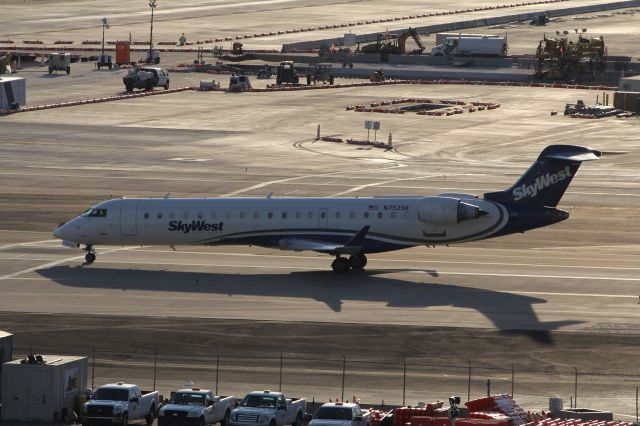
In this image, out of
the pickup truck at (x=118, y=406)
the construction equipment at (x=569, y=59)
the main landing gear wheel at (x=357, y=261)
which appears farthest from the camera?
the construction equipment at (x=569, y=59)

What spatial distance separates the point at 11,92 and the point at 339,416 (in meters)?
94.8

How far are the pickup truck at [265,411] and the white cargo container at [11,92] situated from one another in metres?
91.1

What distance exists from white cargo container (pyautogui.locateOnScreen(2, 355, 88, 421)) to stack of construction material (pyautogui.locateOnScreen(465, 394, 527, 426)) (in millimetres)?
12078

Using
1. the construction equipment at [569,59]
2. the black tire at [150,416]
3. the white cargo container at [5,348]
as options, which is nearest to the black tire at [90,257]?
the white cargo container at [5,348]

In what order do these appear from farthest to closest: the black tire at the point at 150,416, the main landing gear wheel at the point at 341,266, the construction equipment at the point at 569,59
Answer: the construction equipment at the point at 569,59 < the main landing gear wheel at the point at 341,266 < the black tire at the point at 150,416

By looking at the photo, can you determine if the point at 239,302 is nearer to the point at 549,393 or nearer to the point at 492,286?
the point at 492,286

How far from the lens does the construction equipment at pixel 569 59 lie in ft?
537

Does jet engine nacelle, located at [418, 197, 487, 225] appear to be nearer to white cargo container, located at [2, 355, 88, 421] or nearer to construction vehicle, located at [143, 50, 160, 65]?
white cargo container, located at [2, 355, 88, 421]

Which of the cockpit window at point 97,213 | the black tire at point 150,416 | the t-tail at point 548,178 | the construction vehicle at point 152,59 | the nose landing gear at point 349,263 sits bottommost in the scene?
the black tire at point 150,416

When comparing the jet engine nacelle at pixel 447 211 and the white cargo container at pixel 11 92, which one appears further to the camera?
the white cargo container at pixel 11 92

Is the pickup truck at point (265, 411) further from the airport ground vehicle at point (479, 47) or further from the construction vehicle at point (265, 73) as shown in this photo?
the airport ground vehicle at point (479, 47)

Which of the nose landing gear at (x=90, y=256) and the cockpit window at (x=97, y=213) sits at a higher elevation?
the cockpit window at (x=97, y=213)

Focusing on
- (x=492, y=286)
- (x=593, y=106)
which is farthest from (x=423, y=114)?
(x=492, y=286)

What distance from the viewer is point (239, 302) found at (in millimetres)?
64750
